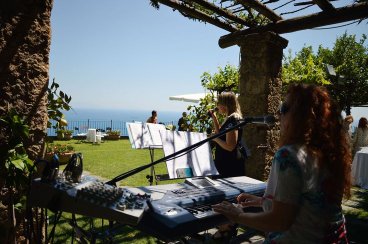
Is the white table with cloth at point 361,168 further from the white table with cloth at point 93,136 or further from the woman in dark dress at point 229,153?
the white table with cloth at point 93,136

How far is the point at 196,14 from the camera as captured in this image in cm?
479

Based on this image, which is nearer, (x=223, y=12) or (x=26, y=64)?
(x=26, y=64)

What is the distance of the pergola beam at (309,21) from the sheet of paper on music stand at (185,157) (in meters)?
3.02

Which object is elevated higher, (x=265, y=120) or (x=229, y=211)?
(x=265, y=120)

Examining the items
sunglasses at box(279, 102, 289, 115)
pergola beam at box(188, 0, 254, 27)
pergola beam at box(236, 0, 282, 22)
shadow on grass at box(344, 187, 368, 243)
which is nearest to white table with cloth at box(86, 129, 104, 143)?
pergola beam at box(188, 0, 254, 27)

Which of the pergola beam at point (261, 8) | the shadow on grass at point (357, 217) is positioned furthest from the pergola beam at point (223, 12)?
the shadow on grass at point (357, 217)

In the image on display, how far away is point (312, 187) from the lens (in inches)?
52.6

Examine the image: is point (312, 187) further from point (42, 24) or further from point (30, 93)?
point (42, 24)

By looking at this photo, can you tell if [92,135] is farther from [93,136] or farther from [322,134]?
[322,134]

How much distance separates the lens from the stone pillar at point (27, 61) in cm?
232

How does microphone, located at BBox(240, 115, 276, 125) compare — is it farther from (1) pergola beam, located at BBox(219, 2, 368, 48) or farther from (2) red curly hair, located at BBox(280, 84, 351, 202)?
(1) pergola beam, located at BBox(219, 2, 368, 48)

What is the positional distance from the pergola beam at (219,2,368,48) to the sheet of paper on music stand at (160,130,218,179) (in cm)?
302

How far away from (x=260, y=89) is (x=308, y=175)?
423 cm

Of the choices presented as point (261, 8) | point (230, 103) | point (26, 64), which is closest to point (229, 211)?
point (26, 64)
